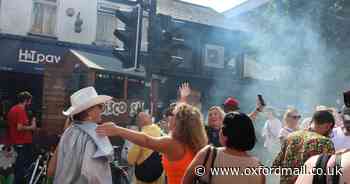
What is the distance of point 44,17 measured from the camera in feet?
47.6

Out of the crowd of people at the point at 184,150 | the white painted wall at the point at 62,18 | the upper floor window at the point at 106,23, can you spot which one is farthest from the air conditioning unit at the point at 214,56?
the crowd of people at the point at 184,150

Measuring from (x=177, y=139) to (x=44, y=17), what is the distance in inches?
500

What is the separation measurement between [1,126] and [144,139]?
24.3 feet

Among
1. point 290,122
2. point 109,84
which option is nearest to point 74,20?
point 109,84

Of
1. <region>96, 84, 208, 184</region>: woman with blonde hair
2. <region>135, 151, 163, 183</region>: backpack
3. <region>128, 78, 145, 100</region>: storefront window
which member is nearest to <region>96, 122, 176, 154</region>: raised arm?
<region>96, 84, 208, 184</region>: woman with blonde hair

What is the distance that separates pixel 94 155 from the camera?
3.13 meters

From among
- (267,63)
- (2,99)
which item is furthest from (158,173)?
(267,63)

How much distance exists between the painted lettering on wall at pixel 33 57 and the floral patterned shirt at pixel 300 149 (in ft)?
38.1

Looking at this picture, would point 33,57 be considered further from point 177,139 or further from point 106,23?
point 177,139

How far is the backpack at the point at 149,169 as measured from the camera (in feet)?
14.8

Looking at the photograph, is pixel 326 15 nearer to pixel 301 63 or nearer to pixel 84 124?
pixel 301 63

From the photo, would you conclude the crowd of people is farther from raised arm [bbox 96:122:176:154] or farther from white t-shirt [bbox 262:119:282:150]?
white t-shirt [bbox 262:119:282:150]

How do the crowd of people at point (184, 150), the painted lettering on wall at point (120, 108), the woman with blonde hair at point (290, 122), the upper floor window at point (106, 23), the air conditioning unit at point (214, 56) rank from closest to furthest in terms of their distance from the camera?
the crowd of people at point (184, 150), the woman with blonde hair at point (290, 122), the painted lettering on wall at point (120, 108), the upper floor window at point (106, 23), the air conditioning unit at point (214, 56)

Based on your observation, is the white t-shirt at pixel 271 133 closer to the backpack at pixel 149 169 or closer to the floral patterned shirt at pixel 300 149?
the backpack at pixel 149 169
